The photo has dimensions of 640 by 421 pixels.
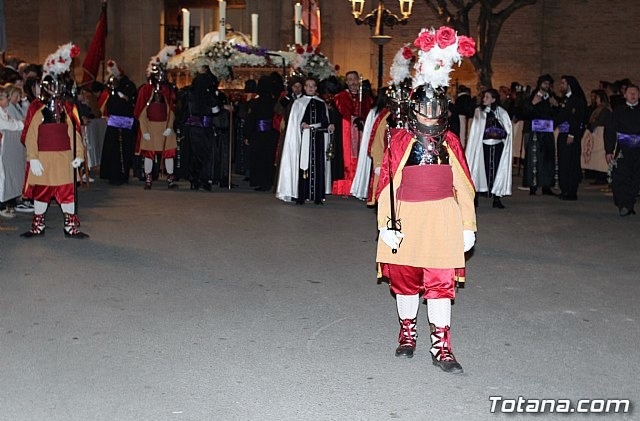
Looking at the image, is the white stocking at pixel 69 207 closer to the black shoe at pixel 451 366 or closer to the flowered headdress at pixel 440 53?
the flowered headdress at pixel 440 53

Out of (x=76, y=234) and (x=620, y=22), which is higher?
(x=620, y=22)

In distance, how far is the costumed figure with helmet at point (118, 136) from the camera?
58.4 ft

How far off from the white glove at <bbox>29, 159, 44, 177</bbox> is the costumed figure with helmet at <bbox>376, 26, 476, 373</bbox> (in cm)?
549

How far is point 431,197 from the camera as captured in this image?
6453 millimetres

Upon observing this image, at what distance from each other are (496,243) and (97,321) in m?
5.62

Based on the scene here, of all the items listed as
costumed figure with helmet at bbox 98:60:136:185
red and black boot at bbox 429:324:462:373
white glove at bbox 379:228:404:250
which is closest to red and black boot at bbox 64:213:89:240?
white glove at bbox 379:228:404:250

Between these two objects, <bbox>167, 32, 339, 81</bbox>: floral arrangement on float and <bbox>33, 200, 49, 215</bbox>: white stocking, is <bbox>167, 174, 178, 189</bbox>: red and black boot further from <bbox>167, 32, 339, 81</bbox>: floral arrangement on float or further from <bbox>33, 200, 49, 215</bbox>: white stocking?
<bbox>33, 200, 49, 215</bbox>: white stocking

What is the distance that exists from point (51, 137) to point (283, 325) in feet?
15.3

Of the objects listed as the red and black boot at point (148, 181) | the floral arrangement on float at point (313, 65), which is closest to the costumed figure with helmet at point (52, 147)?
the red and black boot at point (148, 181)

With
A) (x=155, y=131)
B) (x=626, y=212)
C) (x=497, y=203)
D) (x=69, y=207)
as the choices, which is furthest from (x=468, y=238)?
(x=155, y=131)

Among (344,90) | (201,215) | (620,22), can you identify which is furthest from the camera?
(620,22)

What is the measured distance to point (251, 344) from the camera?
275 inches

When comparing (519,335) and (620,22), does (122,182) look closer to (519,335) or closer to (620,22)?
(519,335)

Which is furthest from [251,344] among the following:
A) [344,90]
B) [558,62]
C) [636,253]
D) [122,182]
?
[558,62]
